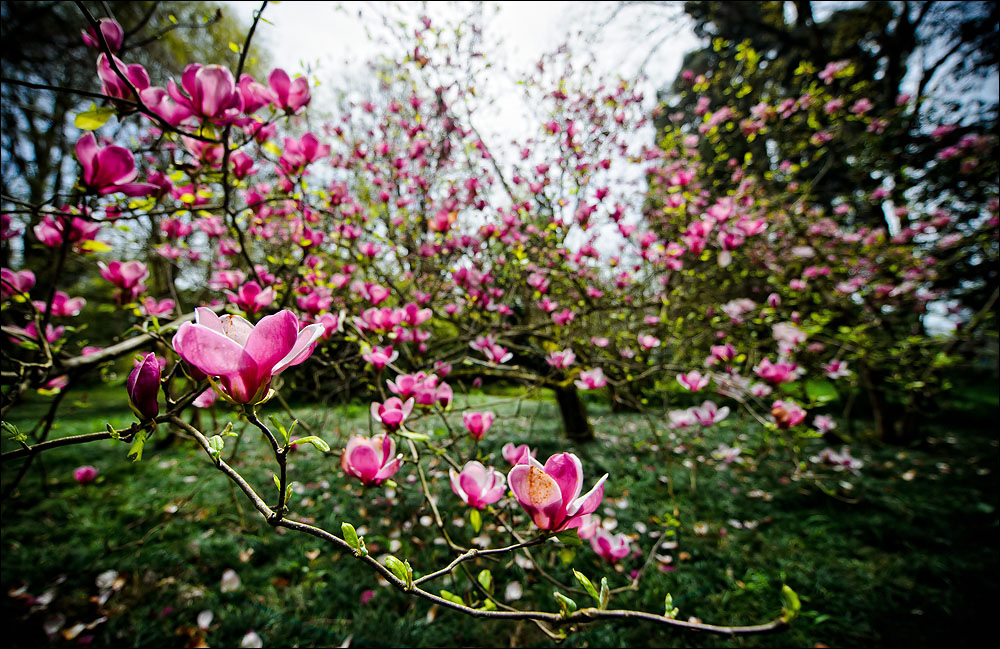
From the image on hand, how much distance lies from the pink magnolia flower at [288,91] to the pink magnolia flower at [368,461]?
99 centimetres

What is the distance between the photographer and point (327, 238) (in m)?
2.46

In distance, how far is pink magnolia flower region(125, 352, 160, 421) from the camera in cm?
55

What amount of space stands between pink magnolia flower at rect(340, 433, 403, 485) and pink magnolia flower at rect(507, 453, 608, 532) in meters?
0.32

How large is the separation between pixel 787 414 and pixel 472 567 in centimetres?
194

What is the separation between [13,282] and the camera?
1.09m

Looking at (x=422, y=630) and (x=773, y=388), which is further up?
(x=773, y=388)

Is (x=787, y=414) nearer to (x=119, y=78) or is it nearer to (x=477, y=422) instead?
(x=477, y=422)

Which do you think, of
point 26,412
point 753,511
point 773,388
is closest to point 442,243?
point 773,388

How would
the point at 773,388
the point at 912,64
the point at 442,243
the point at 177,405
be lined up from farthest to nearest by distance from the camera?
the point at 912,64
the point at 442,243
the point at 773,388
the point at 177,405

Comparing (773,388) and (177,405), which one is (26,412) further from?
(773,388)

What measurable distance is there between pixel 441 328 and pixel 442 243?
64.8 inches

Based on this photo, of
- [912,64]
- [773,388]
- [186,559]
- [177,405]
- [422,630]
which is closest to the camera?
[177,405]

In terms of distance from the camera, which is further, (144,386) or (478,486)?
(478,486)

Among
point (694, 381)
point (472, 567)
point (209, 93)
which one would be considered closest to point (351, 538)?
point (209, 93)
